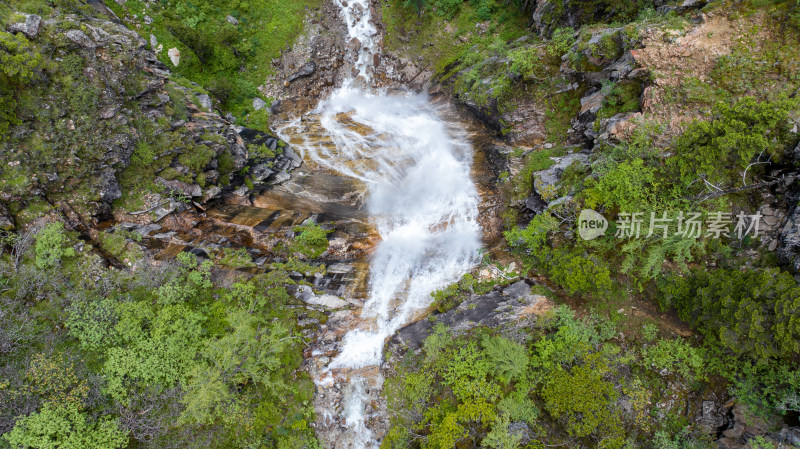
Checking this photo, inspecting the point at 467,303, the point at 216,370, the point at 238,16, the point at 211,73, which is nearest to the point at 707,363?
the point at 467,303

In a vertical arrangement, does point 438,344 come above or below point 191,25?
below

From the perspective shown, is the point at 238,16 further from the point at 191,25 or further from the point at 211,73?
the point at 211,73

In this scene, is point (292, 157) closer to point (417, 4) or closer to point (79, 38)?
point (79, 38)

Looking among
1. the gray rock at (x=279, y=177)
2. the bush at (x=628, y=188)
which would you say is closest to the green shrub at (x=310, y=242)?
the gray rock at (x=279, y=177)

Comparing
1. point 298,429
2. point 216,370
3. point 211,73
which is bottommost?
point 298,429

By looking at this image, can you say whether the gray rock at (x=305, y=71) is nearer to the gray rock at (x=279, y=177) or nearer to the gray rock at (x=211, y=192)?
the gray rock at (x=279, y=177)

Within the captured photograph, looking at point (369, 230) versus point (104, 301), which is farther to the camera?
point (369, 230)
